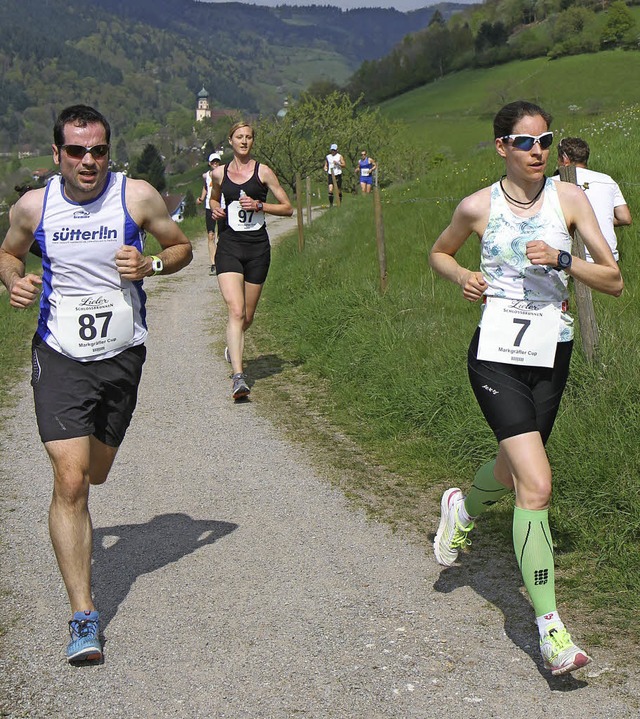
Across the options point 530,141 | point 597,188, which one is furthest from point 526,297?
point 597,188

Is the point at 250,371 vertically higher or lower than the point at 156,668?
lower

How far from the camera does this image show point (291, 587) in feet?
16.3

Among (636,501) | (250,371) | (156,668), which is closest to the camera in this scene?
(156,668)

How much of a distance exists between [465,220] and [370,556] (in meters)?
1.90

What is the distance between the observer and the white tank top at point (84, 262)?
15.0 ft

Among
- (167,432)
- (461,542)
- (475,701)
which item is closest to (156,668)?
(475,701)

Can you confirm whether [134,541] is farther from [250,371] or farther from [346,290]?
[346,290]

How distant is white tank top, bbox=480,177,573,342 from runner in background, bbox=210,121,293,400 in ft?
18.0

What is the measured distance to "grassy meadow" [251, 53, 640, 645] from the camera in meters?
5.36

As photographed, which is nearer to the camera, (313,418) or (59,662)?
(59,662)

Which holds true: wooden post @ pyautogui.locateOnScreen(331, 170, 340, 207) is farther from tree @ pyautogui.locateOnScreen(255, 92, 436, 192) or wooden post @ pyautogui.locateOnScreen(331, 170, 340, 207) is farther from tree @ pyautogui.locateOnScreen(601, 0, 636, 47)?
tree @ pyautogui.locateOnScreen(601, 0, 636, 47)

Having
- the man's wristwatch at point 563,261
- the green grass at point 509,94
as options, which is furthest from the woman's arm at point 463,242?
the green grass at point 509,94

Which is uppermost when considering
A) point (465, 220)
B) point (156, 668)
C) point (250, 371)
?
point (465, 220)

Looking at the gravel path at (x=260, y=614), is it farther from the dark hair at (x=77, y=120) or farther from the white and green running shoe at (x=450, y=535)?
the dark hair at (x=77, y=120)
